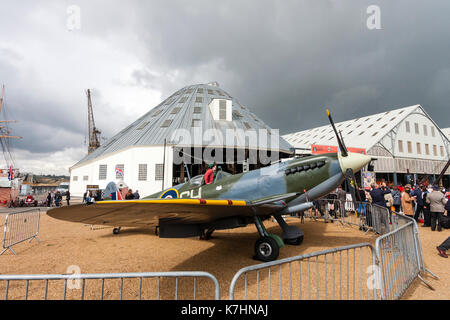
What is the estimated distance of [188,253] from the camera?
5.82 m

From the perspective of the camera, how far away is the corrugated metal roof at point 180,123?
71.2 feet

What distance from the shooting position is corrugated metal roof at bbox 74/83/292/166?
21.7 meters

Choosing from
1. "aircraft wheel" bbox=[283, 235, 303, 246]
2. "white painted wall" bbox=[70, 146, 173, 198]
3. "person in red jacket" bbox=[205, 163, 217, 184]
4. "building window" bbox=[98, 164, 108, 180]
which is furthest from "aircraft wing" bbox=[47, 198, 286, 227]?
"building window" bbox=[98, 164, 108, 180]

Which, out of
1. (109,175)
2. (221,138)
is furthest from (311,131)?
(109,175)

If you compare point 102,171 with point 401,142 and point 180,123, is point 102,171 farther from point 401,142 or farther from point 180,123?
point 401,142

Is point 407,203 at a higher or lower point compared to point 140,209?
lower

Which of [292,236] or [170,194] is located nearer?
[292,236]

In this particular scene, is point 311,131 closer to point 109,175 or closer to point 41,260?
point 109,175

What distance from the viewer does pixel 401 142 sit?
26.7 meters

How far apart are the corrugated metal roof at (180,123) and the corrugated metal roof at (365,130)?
8044 millimetres

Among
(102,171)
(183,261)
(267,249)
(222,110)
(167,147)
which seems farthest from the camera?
(222,110)

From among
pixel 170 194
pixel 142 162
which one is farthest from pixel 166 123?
pixel 170 194

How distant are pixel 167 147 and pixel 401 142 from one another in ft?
93.6
